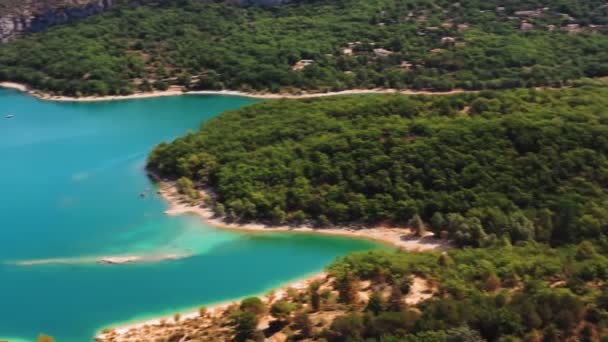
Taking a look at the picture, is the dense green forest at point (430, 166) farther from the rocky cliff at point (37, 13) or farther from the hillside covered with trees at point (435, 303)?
the rocky cliff at point (37, 13)

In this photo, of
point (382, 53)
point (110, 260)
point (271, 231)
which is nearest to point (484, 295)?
point (271, 231)

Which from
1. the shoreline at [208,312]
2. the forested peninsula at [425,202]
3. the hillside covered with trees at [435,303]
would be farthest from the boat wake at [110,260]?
the hillside covered with trees at [435,303]

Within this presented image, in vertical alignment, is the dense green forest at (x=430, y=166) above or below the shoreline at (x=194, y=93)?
above

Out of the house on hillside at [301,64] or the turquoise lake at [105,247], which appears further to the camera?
the house on hillside at [301,64]

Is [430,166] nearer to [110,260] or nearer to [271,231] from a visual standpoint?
[271,231]

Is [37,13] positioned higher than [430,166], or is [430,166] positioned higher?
[430,166]

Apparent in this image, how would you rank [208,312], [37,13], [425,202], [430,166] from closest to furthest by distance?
[208,312]
[425,202]
[430,166]
[37,13]

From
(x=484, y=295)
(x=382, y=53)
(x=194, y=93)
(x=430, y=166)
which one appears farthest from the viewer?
(x=382, y=53)

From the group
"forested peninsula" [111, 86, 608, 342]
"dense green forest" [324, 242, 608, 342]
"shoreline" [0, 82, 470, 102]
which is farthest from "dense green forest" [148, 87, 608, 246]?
"shoreline" [0, 82, 470, 102]
